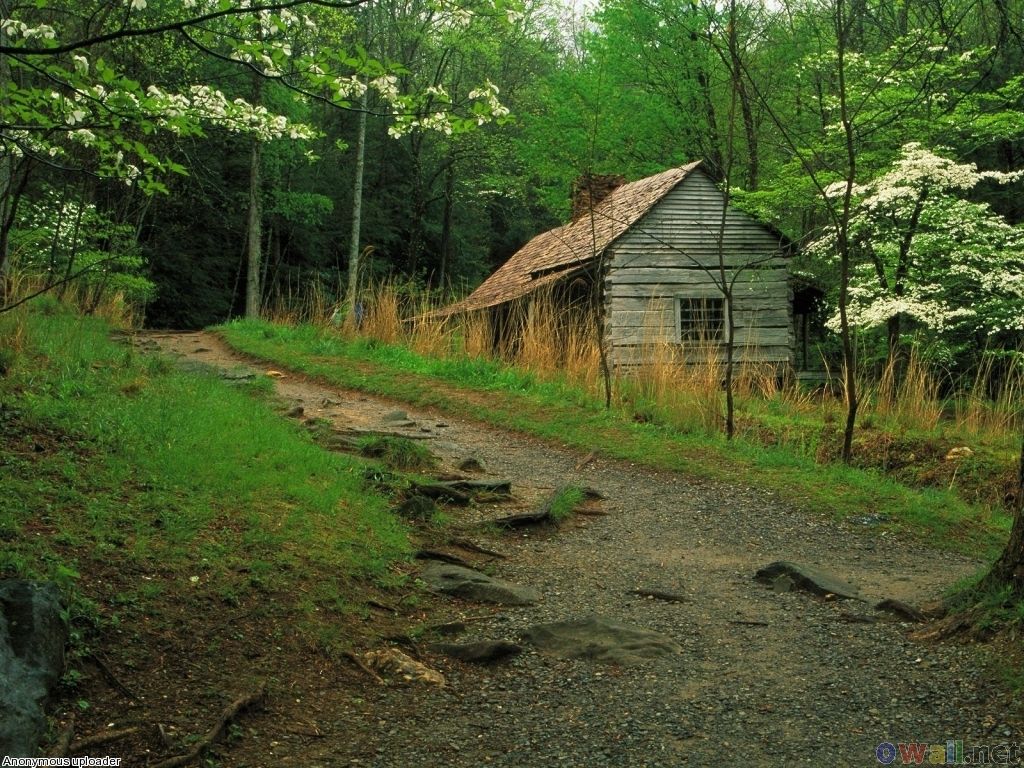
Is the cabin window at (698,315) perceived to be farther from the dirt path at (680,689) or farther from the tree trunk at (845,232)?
the dirt path at (680,689)

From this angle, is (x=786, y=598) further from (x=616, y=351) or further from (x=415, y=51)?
(x=415, y=51)

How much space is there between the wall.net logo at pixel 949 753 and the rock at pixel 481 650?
158cm

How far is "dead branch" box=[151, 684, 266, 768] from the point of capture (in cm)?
278

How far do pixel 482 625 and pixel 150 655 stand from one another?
1.56 m

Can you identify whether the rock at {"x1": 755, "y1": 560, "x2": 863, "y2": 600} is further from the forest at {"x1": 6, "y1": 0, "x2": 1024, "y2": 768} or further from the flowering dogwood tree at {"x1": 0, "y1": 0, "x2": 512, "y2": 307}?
the flowering dogwood tree at {"x1": 0, "y1": 0, "x2": 512, "y2": 307}

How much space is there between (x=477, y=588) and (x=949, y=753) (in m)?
2.41

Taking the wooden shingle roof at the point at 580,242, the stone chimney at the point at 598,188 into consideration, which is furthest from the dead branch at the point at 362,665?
the stone chimney at the point at 598,188

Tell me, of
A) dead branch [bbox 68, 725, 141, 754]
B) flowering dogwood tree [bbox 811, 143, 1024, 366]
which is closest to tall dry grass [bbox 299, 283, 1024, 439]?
flowering dogwood tree [bbox 811, 143, 1024, 366]

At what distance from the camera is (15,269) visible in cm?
1190

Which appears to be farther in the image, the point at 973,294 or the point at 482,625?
the point at 973,294

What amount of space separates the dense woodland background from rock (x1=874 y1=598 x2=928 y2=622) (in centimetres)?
282

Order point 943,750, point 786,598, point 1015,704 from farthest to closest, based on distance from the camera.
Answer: point 786,598, point 1015,704, point 943,750

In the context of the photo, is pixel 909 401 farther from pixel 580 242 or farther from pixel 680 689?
pixel 580 242

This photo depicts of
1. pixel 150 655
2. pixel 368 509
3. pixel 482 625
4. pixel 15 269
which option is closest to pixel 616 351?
pixel 15 269
